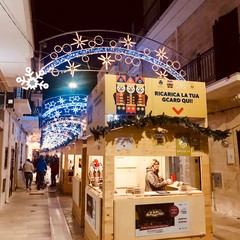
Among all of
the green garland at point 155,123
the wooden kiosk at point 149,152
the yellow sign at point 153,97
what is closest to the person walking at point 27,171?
the wooden kiosk at point 149,152

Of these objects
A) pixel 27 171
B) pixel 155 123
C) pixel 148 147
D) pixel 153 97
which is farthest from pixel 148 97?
pixel 27 171

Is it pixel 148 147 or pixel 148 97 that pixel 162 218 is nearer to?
pixel 148 147

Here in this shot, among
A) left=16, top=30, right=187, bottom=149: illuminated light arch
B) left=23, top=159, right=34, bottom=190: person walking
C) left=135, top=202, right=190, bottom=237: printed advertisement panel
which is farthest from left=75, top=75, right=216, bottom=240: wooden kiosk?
left=23, top=159, right=34, bottom=190: person walking

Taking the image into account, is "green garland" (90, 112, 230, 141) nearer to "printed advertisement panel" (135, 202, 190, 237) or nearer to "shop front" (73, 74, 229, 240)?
"shop front" (73, 74, 229, 240)

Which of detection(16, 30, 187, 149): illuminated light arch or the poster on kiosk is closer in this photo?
the poster on kiosk

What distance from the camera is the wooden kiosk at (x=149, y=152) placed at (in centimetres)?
498

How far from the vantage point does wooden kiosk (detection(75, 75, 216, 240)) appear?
16.3 feet

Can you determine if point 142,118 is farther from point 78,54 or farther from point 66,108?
point 66,108

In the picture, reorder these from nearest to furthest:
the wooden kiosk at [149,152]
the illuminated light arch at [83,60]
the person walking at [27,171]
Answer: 1. the wooden kiosk at [149,152]
2. the illuminated light arch at [83,60]
3. the person walking at [27,171]

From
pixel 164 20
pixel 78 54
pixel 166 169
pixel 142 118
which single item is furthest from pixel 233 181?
pixel 164 20

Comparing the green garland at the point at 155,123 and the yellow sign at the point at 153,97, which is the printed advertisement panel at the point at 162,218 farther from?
the yellow sign at the point at 153,97

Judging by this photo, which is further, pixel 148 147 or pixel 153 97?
pixel 153 97

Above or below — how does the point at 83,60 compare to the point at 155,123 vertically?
above

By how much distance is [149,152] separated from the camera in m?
5.28
